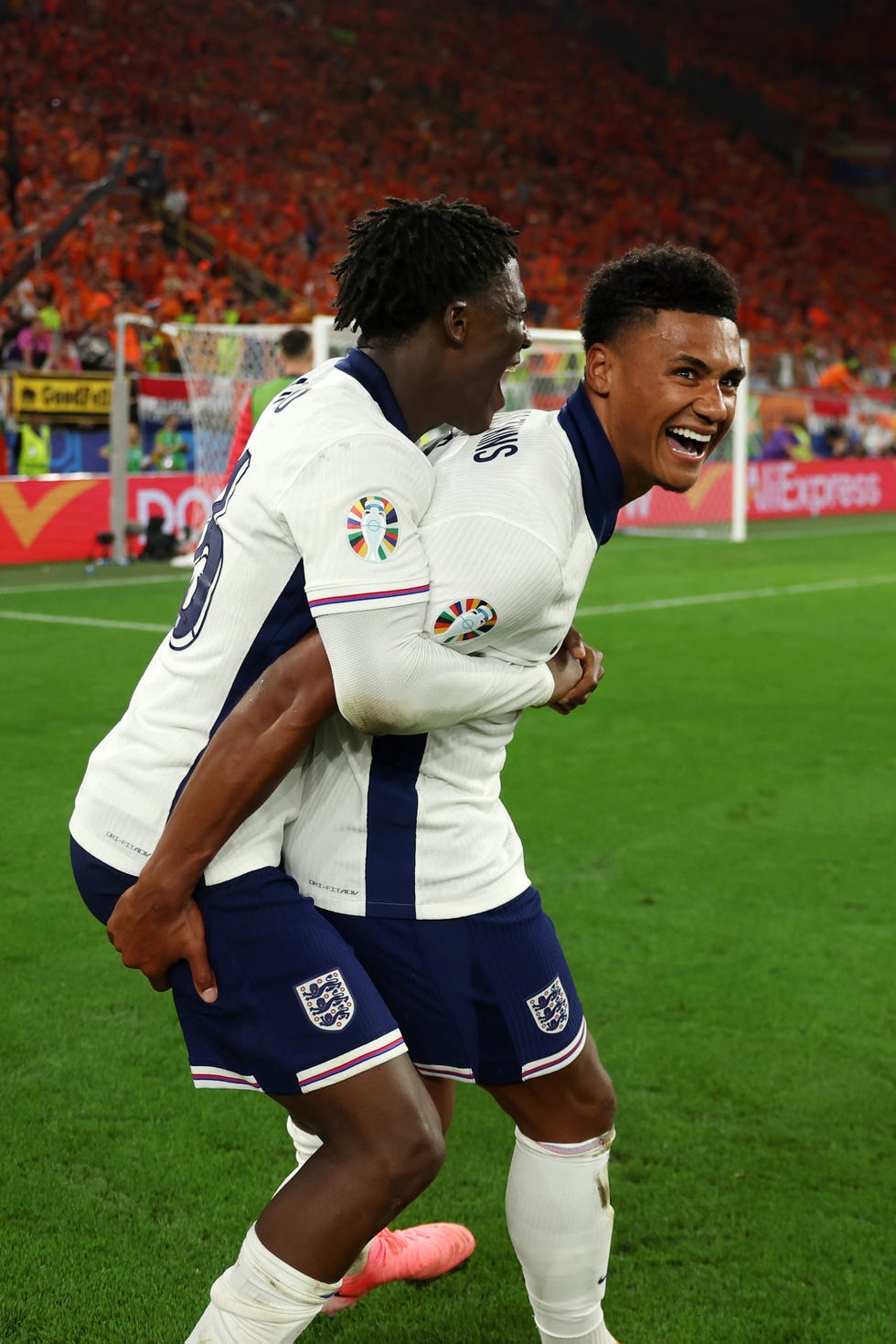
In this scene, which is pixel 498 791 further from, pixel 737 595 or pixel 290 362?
pixel 737 595

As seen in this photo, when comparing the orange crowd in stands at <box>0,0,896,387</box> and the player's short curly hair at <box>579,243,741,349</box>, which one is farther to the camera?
the orange crowd in stands at <box>0,0,896,387</box>

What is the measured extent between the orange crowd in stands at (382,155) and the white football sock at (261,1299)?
13.4 m

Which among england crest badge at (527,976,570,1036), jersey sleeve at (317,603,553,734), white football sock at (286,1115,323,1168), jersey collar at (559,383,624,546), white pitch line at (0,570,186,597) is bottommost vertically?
white pitch line at (0,570,186,597)

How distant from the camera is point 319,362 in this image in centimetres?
1030

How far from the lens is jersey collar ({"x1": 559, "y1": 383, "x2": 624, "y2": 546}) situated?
1.97 m

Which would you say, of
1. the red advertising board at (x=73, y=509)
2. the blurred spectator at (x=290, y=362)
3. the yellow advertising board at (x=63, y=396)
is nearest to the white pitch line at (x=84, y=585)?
the red advertising board at (x=73, y=509)

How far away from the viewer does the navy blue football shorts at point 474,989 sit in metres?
1.95

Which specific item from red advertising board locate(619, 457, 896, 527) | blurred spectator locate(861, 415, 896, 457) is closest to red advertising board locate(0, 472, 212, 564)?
red advertising board locate(619, 457, 896, 527)

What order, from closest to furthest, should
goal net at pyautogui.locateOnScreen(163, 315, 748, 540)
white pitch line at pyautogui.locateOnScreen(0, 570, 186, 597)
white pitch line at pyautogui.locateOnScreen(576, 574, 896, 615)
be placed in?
Answer: white pitch line at pyautogui.locateOnScreen(576, 574, 896, 615)
white pitch line at pyautogui.locateOnScreen(0, 570, 186, 597)
goal net at pyautogui.locateOnScreen(163, 315, 748, 540)

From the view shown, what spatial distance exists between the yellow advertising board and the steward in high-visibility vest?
15 cm

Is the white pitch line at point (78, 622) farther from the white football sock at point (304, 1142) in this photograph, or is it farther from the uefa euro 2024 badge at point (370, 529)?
the uefa euro 2024 badge at point (370, 529)

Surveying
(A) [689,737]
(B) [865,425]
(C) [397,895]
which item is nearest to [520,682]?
(C) [397,895]

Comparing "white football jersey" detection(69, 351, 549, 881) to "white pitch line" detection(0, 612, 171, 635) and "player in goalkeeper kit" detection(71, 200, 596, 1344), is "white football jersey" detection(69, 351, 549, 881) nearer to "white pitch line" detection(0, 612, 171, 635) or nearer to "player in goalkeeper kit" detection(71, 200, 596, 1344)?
"player in goalkeeper kit" detection(71, 200, 596, 1344)

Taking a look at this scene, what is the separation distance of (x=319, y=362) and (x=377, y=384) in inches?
340
